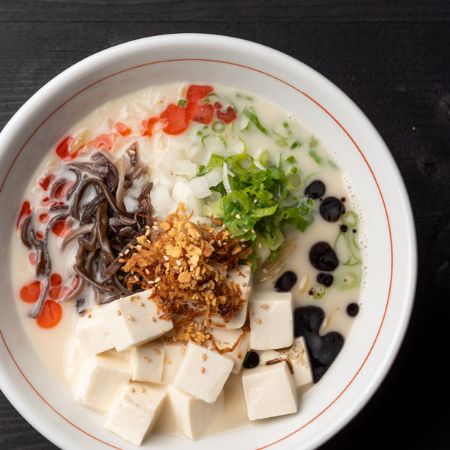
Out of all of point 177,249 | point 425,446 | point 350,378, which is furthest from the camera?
point 425,446

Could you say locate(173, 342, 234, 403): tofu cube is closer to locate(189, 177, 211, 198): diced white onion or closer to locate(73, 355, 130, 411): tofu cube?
locate(73, 355, 130, 411): tofu cube

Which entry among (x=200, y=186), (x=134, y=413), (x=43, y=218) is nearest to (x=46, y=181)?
(x=43, y=218)

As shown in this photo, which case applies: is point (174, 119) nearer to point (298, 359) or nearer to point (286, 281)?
point (286, 281)

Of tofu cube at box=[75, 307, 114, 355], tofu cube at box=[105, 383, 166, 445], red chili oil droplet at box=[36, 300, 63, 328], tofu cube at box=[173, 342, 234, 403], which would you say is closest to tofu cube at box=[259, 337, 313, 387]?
tofu cube at box=[173, 342, 234, 403]

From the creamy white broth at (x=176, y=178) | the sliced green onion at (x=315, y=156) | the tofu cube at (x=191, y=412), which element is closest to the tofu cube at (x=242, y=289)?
the creamy white broth at (x=176, y=178)

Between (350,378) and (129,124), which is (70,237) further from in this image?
(350,378)

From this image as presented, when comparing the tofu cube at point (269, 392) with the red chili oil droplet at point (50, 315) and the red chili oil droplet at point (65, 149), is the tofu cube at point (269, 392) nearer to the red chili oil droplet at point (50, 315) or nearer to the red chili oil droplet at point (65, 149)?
the red chili oil droplet at point (50, 315)

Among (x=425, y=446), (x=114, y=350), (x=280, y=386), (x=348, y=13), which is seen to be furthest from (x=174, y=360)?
(x=348, y=13)
